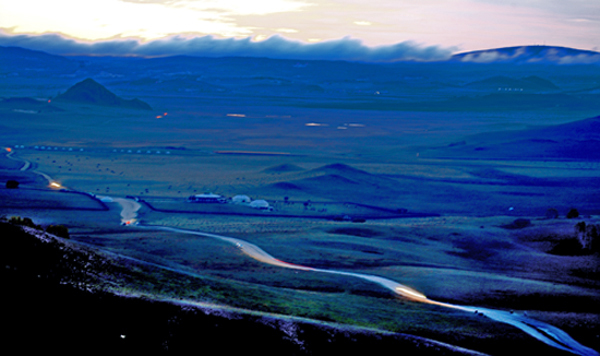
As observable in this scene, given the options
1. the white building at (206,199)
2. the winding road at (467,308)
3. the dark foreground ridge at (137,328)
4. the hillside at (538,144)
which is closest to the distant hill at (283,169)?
the white building at (206,199)

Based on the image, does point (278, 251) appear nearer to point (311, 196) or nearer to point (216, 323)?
point (216, 323)

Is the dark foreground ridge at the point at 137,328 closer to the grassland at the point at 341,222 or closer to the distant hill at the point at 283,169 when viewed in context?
the grassland at the point at 341,222

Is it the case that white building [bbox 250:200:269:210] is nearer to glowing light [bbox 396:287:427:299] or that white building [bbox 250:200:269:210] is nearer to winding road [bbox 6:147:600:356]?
winding road [bbox 6:147:600:356]

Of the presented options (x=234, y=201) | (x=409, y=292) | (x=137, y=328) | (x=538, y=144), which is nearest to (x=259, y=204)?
(x=234, y=201)

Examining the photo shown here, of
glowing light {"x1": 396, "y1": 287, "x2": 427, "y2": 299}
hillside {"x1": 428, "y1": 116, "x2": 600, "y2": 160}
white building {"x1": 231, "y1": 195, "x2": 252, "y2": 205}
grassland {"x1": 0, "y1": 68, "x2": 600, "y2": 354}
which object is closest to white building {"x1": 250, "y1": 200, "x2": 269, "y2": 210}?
grassland {"x1": 0, "y1": 68, "x2": 600, "y2": 354}

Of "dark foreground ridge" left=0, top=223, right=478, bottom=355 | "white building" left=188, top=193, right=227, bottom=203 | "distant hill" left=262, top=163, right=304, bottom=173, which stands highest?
"dark foreground ridge" left=0, top=223, right=478, bottom=355

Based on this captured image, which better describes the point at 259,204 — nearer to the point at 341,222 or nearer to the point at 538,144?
the point at 341,222

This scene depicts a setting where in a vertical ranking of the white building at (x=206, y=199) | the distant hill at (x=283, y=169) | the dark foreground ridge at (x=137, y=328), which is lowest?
the distant hill at (x=283, y=169)

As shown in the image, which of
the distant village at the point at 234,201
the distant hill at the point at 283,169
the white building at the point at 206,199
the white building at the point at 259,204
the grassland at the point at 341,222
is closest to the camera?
the grassland at the point at 341,222

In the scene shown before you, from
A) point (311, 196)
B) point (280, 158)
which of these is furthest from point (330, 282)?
point (280, 158)
